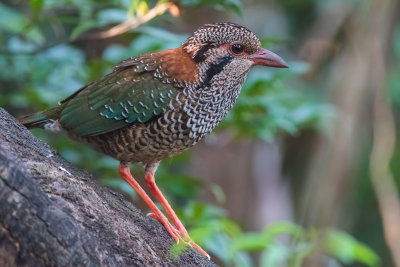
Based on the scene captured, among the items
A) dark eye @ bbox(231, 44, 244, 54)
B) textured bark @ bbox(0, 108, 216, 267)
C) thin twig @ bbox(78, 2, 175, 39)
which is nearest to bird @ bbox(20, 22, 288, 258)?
dark eye @ bbox(231, 44, 244, 54)

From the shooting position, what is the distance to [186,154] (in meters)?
5.43

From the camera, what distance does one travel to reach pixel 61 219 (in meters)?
2.61

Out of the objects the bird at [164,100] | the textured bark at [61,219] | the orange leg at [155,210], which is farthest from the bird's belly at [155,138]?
the textured bark at [61,219]

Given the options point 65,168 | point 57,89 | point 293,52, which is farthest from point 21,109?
point 293,52

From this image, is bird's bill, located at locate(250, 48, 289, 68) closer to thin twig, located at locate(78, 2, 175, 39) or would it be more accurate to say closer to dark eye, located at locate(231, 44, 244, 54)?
dark eye, located at locate(231, 44, 244, 54)

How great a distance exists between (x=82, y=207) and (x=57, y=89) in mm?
2439

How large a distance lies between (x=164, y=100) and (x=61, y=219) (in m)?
1.66

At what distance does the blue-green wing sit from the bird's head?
29 centimetres

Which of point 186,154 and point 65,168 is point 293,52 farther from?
point 65,168

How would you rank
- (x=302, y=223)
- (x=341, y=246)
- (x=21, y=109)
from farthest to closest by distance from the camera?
(x=302, y=223)
(x=21, y=109)
(x=341, y=246)

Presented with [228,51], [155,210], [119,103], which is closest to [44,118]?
[119,103]

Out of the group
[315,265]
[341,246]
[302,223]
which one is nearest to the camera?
[341,246]

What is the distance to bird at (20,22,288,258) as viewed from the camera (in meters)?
4.14

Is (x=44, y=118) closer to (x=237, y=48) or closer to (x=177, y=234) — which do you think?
(x=177, y=234)
